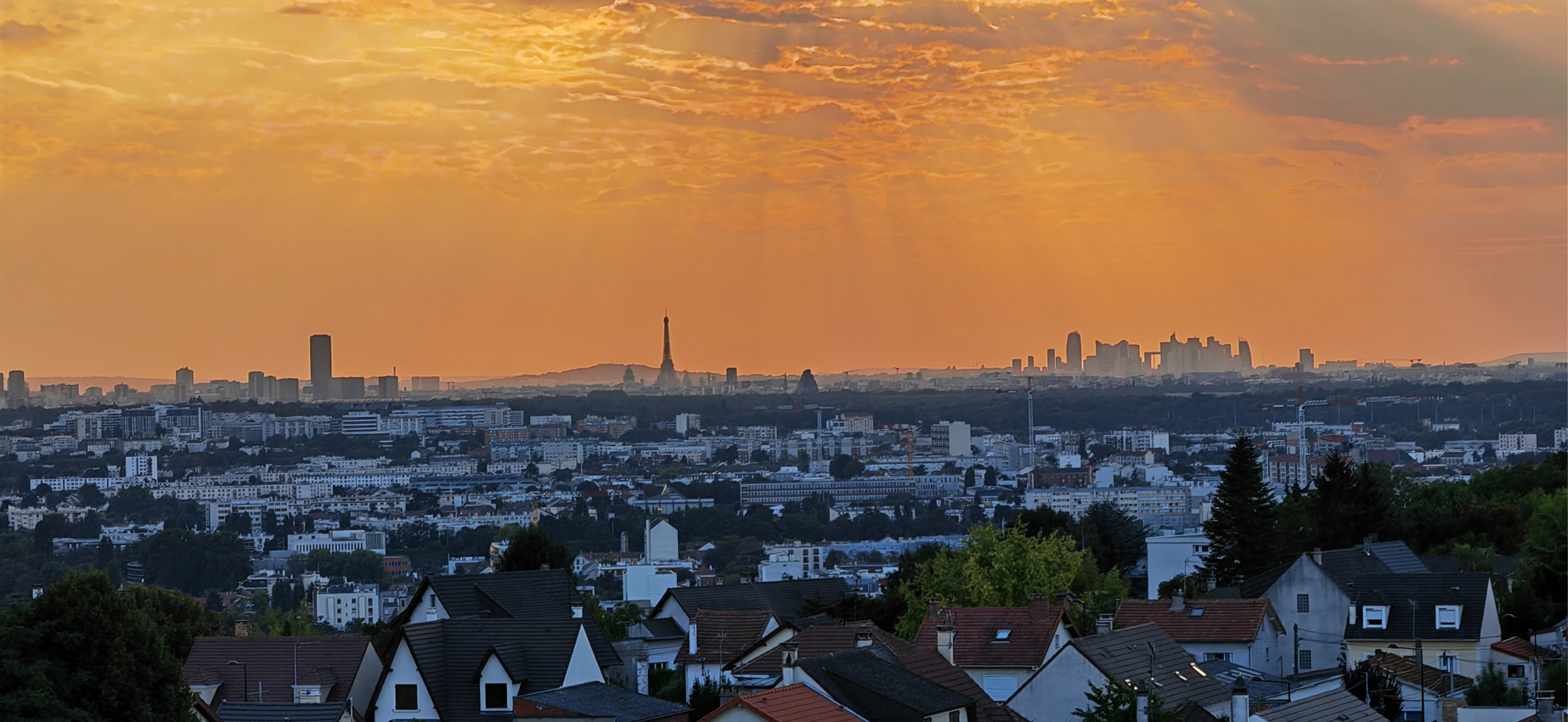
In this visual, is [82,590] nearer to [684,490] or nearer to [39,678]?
[39,678]

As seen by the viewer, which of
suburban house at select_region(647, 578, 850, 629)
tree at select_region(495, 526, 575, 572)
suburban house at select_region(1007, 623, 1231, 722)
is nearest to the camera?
suburban house at select_region(1007, 623, 1231, 722)

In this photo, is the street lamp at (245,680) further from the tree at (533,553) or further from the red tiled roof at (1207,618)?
the tree at (533,553)

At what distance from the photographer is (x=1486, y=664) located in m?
24.4

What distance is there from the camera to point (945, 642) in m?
21.9

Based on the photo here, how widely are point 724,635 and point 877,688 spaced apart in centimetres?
964

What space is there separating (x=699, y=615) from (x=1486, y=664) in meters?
11.0

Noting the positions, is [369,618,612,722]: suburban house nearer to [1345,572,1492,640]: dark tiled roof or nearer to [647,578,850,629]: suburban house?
[647,578,850,629]: suburban house

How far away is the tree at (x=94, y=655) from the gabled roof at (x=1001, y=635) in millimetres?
8458

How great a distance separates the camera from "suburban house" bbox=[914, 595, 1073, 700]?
2184 cm

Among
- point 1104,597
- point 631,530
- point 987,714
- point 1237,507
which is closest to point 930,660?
point 987,714

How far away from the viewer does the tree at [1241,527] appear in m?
39.7

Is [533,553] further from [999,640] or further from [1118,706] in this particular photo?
[1118,706]

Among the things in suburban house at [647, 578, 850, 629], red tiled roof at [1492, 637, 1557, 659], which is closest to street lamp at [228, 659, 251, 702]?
suburban house at [647, 578, 850, 629]

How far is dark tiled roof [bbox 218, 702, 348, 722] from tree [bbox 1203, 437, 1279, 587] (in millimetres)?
23090
